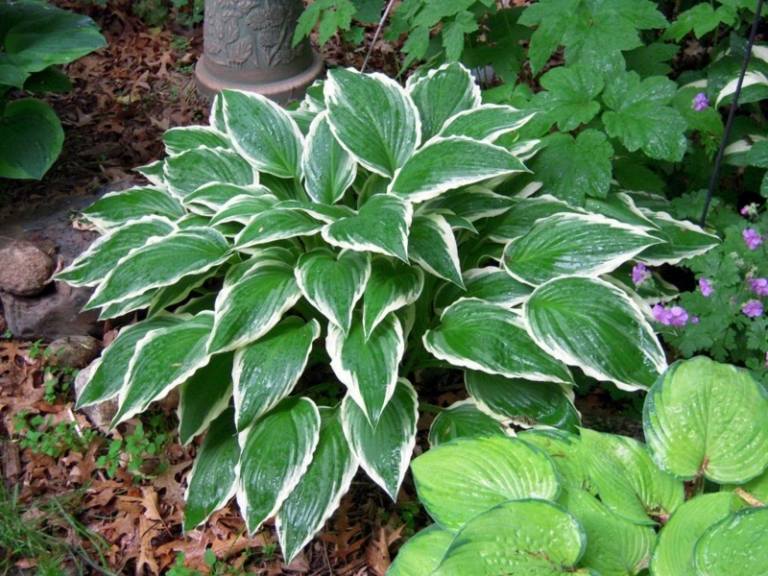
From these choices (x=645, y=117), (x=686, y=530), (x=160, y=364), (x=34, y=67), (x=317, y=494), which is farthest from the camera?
(x=34, y=67)

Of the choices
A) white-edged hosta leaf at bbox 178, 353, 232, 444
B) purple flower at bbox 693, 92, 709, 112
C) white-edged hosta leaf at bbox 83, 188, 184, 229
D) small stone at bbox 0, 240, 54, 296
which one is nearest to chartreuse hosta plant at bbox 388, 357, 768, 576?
white-edged hosta leaf at bbox 178, 353, 232, 444

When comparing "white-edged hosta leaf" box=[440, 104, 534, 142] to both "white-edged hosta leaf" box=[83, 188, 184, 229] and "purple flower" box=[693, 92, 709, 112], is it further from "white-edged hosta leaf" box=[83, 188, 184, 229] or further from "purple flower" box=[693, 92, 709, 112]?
"white-edged hosta leaf" box=[83, 188, 184, 229]

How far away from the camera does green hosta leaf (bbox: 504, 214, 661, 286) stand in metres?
2.10

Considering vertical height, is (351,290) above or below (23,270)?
above

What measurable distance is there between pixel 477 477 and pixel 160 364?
3.13ft

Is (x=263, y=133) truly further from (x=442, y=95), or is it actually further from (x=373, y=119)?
(x=442, y=95)

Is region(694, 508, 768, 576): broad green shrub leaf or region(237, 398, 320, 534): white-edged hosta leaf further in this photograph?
region(237, 398, 320, 534): white-edged hosta leaf

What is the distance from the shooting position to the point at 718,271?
82.4 inches

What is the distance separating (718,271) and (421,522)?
1059mm

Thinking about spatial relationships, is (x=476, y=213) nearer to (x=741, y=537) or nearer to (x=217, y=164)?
(x=217, y=164)

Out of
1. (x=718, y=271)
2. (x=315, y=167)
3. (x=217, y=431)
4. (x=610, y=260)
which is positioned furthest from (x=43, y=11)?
(x=718, y=271)

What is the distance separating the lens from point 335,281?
2031 millimetres

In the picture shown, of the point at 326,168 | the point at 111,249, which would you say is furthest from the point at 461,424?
the point at 111,249

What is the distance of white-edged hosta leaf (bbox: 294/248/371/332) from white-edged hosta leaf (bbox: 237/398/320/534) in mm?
266
